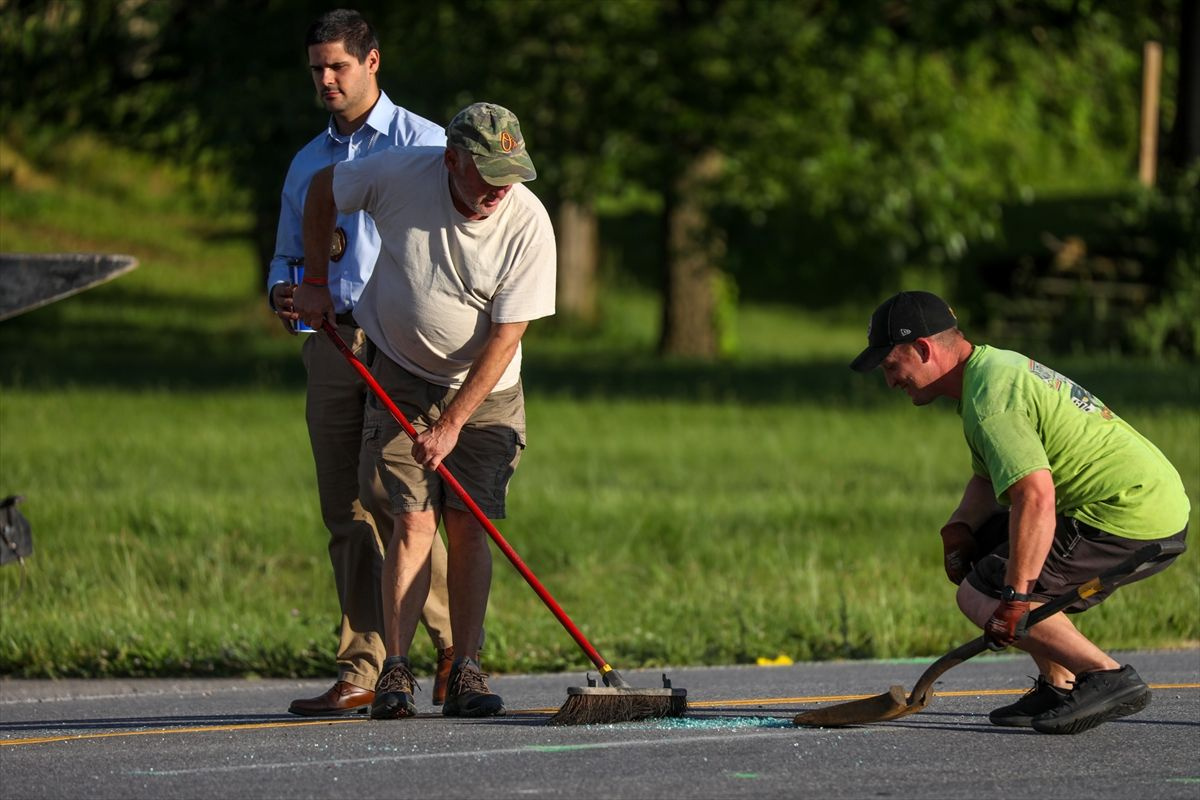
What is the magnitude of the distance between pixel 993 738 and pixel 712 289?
61.8 ft

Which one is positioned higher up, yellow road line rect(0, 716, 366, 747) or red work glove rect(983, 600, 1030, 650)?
red work glove rect(983, 600, 1030, 650)

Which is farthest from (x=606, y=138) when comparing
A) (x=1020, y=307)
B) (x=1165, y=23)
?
(x=1165, y=23)

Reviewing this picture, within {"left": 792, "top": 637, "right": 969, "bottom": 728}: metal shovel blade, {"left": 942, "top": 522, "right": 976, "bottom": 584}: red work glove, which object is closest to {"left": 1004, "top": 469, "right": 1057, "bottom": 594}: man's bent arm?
{"left": 792, "top": 637, "right": 969, "bottom": 728}: metal shovel blade

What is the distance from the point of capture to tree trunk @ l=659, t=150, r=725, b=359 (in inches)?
872

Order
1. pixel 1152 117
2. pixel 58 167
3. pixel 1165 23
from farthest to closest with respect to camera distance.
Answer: pixel 58 167 → pixel 1165 23 → pixel 1152 117

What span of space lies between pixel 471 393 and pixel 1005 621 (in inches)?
72.8

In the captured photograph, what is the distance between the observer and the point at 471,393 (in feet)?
21.2

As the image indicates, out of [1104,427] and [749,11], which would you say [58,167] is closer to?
[749,11]

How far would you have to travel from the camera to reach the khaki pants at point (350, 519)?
281 inches

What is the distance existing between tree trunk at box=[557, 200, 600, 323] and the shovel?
24024 millimetres

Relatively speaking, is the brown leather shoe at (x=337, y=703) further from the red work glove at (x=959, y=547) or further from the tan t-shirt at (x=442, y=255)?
the red work glove at (x=959, y=547)

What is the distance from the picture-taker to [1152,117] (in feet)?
88.6

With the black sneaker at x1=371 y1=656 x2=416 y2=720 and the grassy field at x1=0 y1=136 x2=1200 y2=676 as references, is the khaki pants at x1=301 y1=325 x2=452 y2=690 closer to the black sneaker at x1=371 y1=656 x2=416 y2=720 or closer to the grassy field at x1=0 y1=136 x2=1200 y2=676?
the black sneaker at x1=371 y1=656 x2=416 y2=720

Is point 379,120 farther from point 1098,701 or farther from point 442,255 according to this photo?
point 1098,701
